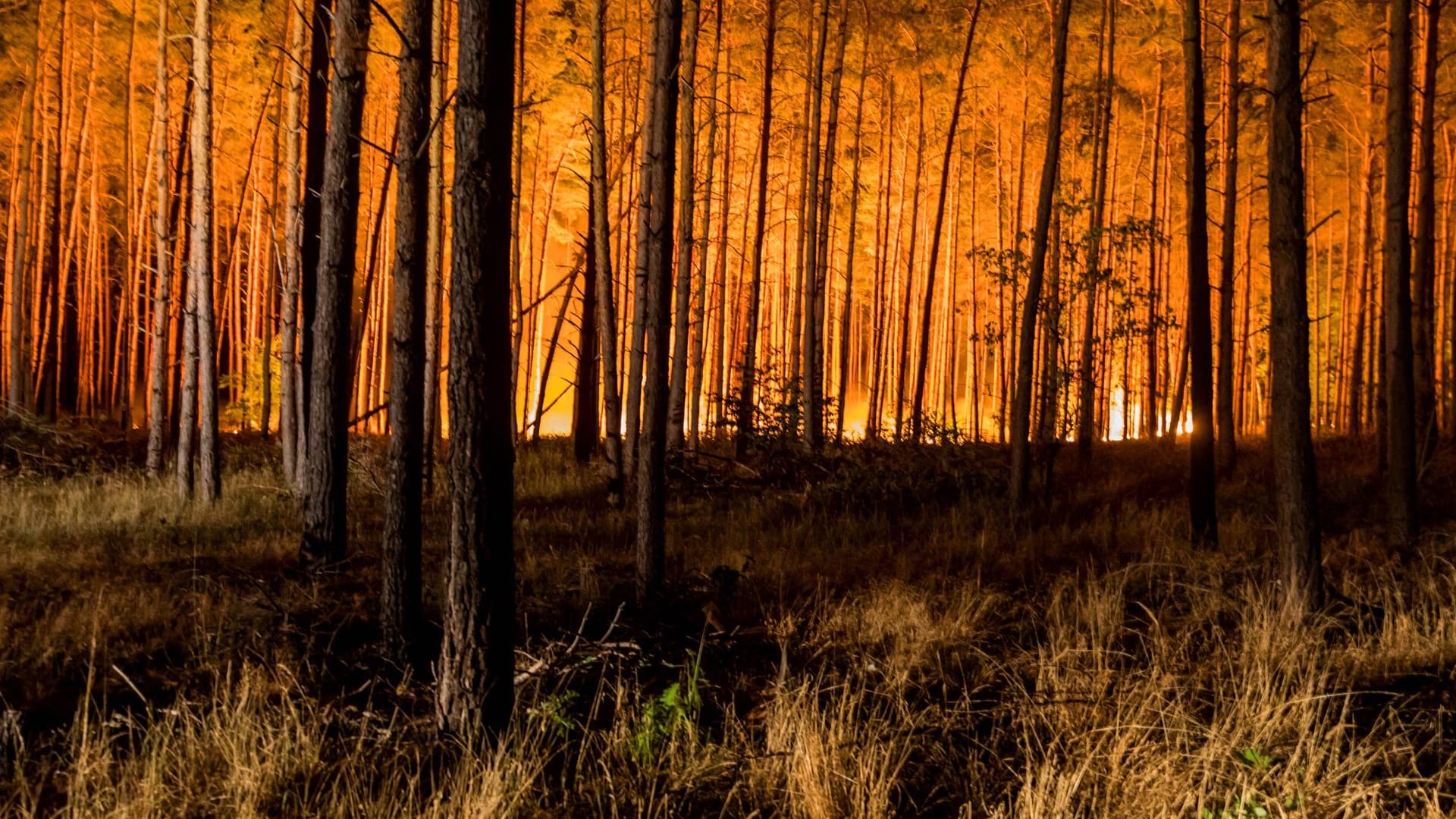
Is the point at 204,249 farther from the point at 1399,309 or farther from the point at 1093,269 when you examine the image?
the point at 1399,309

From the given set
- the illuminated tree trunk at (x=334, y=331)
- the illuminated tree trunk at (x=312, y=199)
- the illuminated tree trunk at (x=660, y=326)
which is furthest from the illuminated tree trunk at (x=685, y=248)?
the illuminated tree trunk at (x=334, y=331)

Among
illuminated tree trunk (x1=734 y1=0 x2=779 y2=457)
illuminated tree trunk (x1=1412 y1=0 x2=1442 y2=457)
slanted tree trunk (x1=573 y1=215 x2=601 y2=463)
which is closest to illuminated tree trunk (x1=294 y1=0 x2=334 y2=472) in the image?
slanted tree trunk (x1=573 y1=215 x2=601 y2=463)

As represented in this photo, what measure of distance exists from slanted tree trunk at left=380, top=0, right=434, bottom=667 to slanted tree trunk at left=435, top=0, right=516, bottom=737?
1299mm

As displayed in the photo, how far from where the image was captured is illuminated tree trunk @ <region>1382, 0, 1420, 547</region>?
8359 mm

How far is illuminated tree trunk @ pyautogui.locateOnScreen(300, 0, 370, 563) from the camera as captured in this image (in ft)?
22.6

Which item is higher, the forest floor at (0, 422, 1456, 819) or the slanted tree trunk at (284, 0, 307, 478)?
the slanted tree trunk at (284, 0, 307, 478)

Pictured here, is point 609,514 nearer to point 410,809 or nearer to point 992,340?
point 410,809

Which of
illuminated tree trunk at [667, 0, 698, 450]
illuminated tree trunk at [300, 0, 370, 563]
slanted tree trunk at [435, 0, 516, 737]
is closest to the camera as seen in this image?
slanted tree trunk at [435, 0, 516, 737]

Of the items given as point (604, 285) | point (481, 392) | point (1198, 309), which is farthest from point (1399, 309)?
point (481, 392)

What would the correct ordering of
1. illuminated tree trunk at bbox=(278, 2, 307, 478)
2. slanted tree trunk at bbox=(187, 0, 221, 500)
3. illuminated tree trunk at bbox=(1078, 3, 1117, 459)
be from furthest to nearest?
illuminated tree trunk at bbox=(1078, 3, 1117, 459)
illuminated tree trunk at bbox=(278, 2, 307, 478)
slanted tree trunk at bbox=(187, 0, 221, 500)

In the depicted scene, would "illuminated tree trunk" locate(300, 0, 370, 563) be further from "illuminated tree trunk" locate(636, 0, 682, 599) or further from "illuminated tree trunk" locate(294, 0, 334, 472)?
"illuminated tree trunk" locate(636, 0, 682, 599)

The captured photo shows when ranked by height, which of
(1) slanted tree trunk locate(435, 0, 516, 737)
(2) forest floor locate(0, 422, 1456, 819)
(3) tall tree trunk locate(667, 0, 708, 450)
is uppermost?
(3) tall tree trunk locate(667, 0, 708, 450)

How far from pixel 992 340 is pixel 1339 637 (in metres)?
9.84

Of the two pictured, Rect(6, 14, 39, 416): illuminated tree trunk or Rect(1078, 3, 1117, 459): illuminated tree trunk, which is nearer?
Rect(1078, 3, 1117, 459): illuminated tree trunk
